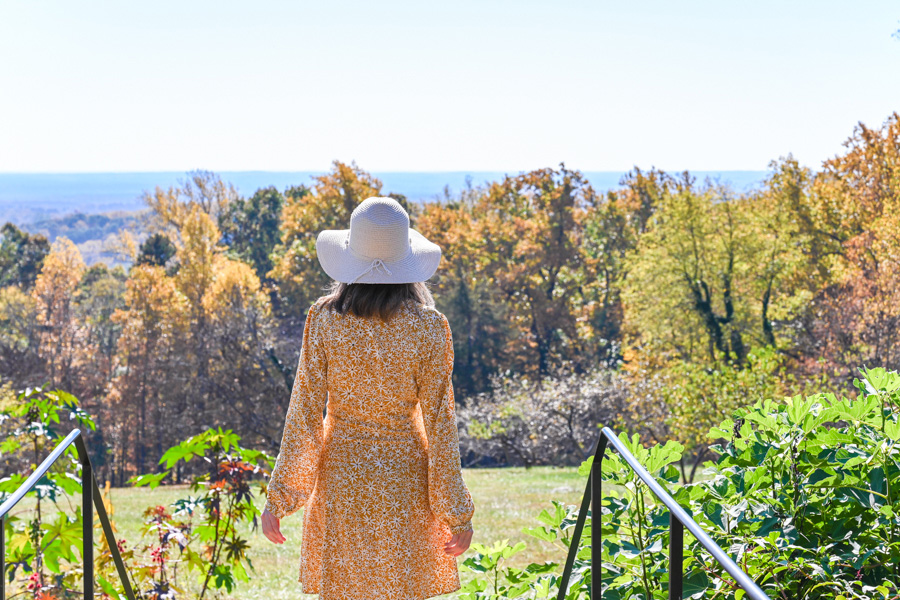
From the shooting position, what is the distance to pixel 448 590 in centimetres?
259

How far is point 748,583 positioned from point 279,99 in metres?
66.7

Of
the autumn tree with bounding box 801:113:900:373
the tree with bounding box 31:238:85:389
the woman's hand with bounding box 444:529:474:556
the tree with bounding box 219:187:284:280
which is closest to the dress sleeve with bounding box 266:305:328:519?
the woman's hand with bounding box 444:529:474:556

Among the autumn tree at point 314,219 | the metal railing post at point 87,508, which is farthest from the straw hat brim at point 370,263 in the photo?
the autumn tree at point 314,219

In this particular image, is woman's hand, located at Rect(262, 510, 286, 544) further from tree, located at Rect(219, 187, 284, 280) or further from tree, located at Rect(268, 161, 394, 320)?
tree, located at Rect(219, 187, 284, 280)

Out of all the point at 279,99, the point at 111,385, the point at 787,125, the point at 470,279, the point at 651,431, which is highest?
the point at 279,99

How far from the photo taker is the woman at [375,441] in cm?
246

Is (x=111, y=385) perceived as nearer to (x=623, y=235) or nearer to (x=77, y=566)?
(x=623, y=235)

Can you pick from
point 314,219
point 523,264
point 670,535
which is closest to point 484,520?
point 670,535

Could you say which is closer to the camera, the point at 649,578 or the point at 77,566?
the point at 649,578

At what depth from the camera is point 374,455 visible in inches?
98.4

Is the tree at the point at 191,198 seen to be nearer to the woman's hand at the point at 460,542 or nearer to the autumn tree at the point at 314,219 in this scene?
the autumn tree at the point at 314,219

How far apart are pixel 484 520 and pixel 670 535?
29.0 ft

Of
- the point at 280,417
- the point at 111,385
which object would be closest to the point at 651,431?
the point at 280,417

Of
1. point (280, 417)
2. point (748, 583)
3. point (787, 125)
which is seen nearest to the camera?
point (748, 583)
